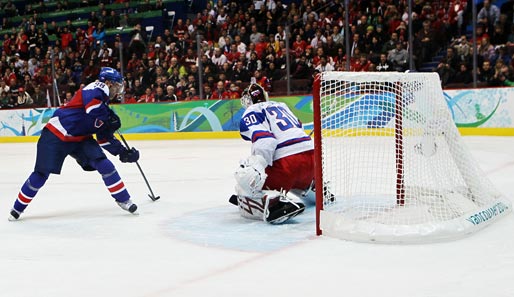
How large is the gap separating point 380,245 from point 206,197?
84.8 inches

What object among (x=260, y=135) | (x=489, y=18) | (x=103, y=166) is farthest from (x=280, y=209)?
(x=489, y=18)

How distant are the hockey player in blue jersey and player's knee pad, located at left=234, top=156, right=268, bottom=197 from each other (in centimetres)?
96

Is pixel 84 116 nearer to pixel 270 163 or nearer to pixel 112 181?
pixel 112 181

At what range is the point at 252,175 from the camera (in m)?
3.87

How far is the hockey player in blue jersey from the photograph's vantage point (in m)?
4.37

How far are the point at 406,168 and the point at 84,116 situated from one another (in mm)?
2085

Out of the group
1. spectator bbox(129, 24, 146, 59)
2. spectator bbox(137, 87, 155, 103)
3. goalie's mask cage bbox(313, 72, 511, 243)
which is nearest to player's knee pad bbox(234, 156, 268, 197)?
goalie's mask cage bbox(313, 72, 511, 243)

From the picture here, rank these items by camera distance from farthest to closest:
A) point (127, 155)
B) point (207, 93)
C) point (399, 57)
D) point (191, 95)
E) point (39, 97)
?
point (39, 97) → point (191, 95) → point (207, 93) → point (399, 57) → point (127, 155)

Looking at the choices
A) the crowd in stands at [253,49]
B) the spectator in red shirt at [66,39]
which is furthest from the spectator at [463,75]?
the spectator in red shirt at [66,39]

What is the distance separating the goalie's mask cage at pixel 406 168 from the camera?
3.45 m

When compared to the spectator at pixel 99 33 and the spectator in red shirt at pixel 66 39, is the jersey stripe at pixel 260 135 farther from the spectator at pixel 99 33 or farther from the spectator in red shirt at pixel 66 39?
the spectator in red shirt at pixel 66 39

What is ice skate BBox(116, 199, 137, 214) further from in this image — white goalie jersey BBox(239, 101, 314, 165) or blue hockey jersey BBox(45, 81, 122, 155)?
white goalie jersey BBox(239, 101, 314, 165)

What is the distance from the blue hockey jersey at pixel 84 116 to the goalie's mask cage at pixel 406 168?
4.72 ft

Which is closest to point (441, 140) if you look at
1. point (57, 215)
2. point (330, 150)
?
point (330, 150)
